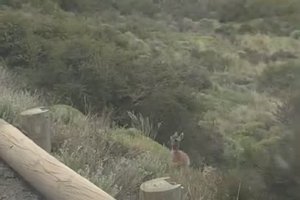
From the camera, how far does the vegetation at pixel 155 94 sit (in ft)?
21.2

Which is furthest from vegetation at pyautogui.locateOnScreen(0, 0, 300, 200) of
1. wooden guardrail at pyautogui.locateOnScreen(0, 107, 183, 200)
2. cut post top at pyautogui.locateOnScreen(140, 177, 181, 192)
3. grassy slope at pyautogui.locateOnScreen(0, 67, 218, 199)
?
cut post top at pyautogui.locateOnScreen(140, 177, 181, 192)

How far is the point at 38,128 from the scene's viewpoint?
621 centimetres

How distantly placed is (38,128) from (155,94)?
1003 cm

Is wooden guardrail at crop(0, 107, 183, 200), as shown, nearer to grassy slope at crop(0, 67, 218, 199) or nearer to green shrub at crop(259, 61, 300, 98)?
grassy slope at crop(0, 67, 218, 199)

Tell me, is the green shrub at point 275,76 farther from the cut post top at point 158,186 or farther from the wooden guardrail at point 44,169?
the cut post top at point 158,186

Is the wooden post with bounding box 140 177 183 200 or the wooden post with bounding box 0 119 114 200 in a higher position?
the wooden post with bounding box 140 177 183 200

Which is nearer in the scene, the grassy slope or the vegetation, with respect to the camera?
the grassy slope

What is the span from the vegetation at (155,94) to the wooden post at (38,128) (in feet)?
0.60

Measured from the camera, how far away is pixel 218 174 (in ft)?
22.7

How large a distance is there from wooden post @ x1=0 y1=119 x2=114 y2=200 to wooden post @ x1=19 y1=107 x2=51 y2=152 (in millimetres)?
146

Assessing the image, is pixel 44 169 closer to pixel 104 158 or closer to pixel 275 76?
pixel 104 158

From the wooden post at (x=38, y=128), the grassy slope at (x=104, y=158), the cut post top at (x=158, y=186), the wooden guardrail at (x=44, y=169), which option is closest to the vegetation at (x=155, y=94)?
the grassy slope at (x=104, y=158)

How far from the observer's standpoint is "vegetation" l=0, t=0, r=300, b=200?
6.47m

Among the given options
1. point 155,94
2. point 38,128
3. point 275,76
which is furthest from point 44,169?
point 275,76
